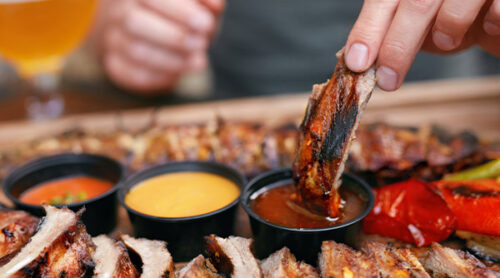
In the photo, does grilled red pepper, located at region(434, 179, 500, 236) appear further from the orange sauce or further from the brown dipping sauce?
the orange sauce

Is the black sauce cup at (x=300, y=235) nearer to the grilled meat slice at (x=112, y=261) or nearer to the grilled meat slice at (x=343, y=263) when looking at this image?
the grilled meat slice at (x=343, y=263)

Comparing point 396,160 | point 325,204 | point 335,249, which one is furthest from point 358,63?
point 396,160

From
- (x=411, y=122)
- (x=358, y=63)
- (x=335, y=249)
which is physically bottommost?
(x=411, y=122)

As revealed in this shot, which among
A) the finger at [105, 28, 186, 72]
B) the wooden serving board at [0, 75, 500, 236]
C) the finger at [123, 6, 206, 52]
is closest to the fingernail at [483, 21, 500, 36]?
the wooden serving board at [0, 75, 500, 236]

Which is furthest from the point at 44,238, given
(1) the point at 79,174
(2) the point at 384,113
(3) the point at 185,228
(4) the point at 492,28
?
(2) the point at 384,113

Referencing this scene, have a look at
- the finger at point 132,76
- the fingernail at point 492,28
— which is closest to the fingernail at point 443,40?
the fingernail at point 492,28

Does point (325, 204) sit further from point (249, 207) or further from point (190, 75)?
point (190, 75)

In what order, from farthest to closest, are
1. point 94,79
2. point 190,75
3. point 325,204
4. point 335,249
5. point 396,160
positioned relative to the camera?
point 190,75
point 94,79
point 396,160
point 325,204
point 335,249
